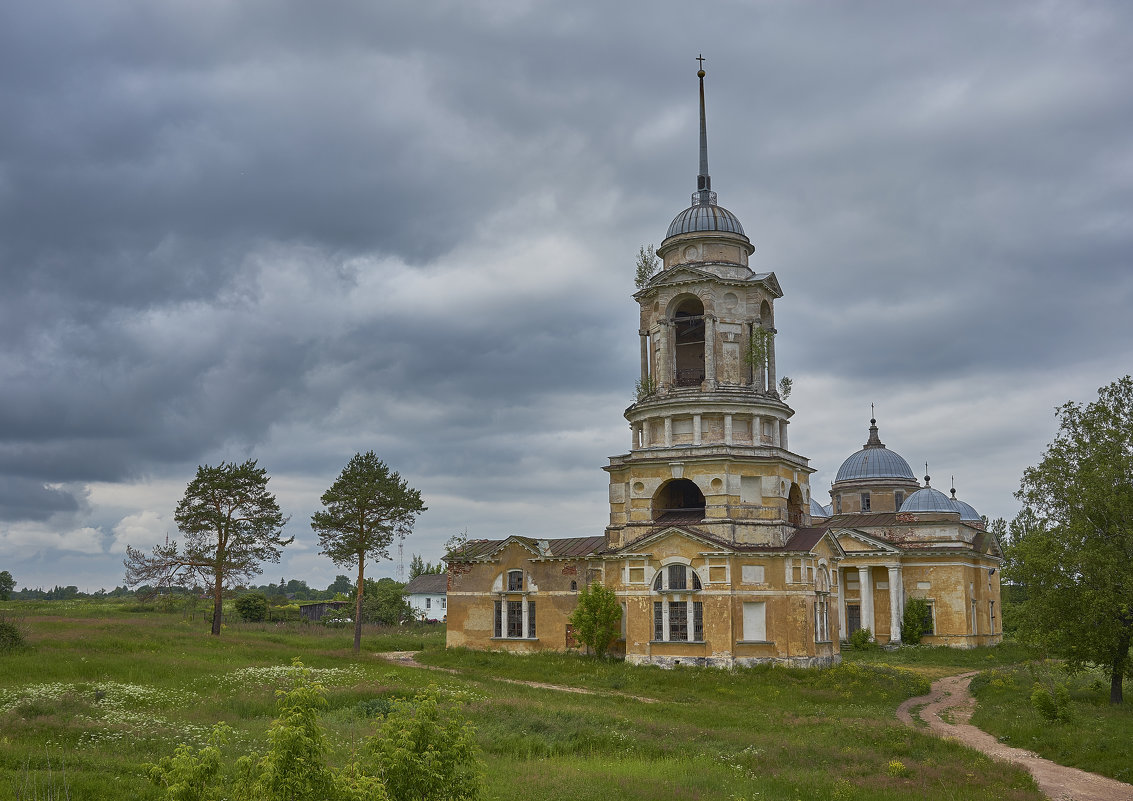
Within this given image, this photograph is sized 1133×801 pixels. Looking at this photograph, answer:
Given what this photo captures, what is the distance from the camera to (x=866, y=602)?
5788 centimetres

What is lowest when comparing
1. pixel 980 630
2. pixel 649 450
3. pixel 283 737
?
pixel 980 630

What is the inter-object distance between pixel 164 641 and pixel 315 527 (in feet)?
28.9

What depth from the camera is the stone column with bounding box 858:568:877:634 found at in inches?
2265

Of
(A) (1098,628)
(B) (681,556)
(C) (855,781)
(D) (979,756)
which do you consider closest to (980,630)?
(B) (681,556)

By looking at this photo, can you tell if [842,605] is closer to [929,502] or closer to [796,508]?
[929,502]

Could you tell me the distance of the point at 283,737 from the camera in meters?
9.84

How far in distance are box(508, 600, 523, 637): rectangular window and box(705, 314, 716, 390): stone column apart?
15.5 meters

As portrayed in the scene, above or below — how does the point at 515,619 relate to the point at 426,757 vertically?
below

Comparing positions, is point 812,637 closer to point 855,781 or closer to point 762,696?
point 762,696

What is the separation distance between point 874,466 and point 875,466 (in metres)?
0.08

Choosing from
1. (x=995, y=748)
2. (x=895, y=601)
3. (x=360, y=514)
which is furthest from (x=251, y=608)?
(x=995, y=748)

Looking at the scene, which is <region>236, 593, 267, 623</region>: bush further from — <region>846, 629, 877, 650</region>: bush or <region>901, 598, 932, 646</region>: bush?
<region>901, 598, 932, 646</region>: bush

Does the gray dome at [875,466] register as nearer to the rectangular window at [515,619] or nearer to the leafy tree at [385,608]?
the rectangular window at [515,619]

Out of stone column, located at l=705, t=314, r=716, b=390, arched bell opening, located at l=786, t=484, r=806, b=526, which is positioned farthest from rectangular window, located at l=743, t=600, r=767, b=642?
stone column, located at l=705, t=314, r=716, b=390
